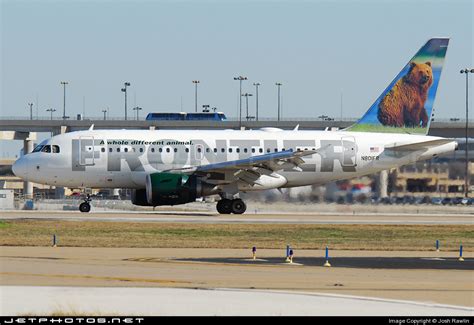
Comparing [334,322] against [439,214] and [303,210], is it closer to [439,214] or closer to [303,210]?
[303,210]

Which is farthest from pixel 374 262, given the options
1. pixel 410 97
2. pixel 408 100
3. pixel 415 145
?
pixel 410 97

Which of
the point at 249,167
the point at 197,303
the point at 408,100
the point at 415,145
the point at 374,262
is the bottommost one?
the point at 374,262

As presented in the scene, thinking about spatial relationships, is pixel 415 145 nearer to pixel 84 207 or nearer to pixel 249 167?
pixel 249 167

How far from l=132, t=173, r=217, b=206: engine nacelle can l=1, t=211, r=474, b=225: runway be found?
0.86 m

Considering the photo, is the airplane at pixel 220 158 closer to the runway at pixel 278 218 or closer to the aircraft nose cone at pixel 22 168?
the aircraft nose cone at pixel 22 168

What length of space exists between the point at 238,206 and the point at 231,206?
42cm

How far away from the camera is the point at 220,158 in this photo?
57.3 m

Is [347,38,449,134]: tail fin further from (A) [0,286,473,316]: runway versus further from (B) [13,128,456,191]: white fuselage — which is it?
(A) [0,286,473,316]: runway

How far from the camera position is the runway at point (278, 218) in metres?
49.8

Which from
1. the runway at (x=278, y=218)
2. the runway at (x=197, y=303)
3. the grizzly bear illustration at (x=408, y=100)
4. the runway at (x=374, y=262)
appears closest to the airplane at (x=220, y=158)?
the grizzly bear illustration at (x=408, y=100)

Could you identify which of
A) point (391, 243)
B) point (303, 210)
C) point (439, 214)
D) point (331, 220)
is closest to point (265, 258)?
point (391, 243)

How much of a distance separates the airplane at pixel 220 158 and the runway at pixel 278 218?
6.10 ft

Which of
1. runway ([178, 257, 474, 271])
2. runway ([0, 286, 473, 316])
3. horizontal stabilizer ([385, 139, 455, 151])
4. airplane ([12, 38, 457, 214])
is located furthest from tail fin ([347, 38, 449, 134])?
runway ([0, 286, 473, 316])

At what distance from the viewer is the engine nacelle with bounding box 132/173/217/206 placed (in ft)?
175
